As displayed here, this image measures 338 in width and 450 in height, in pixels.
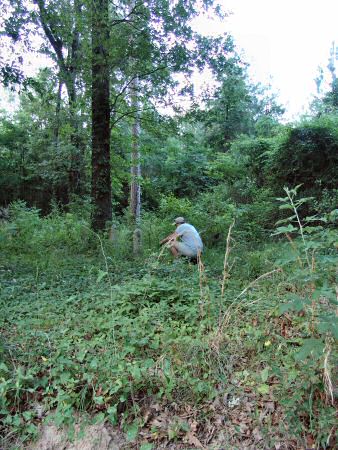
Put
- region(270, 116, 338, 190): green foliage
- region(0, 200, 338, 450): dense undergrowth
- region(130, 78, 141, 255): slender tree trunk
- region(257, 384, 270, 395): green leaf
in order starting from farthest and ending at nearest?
region(270, 116, 338, 190): green foliage
region(130, 78, 141, 255): slender tree trunk
region(257, 384, 270, 395): green leaf
region(0, 200, 338, 450): dense undergrowth

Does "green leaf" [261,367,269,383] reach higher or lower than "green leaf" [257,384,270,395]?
higher

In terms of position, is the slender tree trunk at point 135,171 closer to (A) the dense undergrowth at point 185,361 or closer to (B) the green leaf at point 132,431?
(A) the dense undergrowth at point 185,361

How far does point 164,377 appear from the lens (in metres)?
2.77

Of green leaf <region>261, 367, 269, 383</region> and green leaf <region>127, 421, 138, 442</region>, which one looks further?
green leaf <region>261, 367, 269, 383</region>

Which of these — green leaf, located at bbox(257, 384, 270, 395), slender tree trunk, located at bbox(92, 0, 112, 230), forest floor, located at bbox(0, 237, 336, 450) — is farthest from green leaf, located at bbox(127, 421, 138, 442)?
slender tree trunk, located at bbox(92, 0, 112, 230)

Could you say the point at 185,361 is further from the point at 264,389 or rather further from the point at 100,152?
the point at 100,152

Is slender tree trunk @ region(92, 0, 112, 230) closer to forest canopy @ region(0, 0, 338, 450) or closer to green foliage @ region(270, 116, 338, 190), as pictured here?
forest canopy @ region(0, 0, 338, 450)

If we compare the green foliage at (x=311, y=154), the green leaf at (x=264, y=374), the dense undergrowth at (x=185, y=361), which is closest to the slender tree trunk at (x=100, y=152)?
the dense undergrowth at (x=185, y=361)

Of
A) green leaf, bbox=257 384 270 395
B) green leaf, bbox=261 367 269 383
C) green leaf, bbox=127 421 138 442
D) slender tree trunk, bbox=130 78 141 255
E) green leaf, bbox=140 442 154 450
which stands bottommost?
green leaf, bbox=140 442 154 450

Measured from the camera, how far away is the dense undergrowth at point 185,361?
2.34 metres

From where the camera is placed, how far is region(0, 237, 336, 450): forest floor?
7.80 feet

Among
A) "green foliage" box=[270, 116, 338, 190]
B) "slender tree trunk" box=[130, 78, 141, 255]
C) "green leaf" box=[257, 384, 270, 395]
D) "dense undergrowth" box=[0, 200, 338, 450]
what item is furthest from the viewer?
"green foliage" box=[270, 116, 338, 190]

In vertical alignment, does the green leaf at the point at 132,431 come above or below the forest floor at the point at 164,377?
below

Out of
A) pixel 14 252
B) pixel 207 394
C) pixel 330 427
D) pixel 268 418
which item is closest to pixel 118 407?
pixel 207 394
